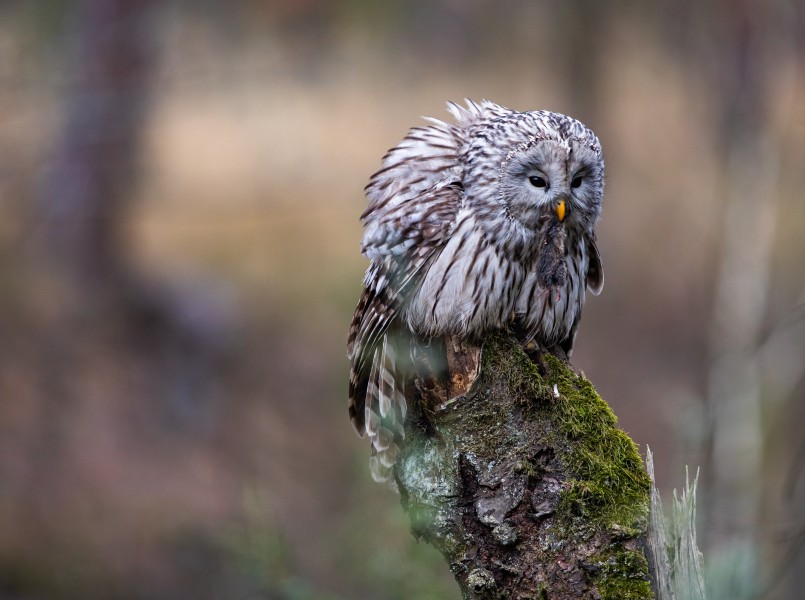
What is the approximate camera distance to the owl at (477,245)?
12.0 ft

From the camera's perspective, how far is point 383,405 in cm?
385

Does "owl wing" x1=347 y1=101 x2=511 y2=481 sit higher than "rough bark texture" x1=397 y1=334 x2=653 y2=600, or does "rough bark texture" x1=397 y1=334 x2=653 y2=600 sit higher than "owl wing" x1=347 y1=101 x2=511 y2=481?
"owl wing" x1=347 y1=101 x2=511 y2=481

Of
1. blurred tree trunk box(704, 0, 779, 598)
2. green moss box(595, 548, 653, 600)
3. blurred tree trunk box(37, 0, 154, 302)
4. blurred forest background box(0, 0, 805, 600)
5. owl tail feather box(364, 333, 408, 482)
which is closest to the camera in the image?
green moss box(595, 548, 653, 600)

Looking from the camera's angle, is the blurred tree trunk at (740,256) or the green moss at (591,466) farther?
the blurred tree trunk at (740,256)

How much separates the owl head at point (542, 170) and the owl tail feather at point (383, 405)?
74 cm

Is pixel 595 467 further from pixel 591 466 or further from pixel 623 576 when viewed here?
pixel 623 576

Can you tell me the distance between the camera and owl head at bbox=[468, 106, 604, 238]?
3.64 metres

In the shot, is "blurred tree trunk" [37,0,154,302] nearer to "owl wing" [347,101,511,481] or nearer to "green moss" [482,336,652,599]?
"owl wing" [347,101,511,481]

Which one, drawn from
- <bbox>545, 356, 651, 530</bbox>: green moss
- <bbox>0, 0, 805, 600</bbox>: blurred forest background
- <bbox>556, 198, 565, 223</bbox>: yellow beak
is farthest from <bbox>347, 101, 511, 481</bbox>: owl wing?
<bbox>0, 0, 805, 600</bbox>: blurred forest background

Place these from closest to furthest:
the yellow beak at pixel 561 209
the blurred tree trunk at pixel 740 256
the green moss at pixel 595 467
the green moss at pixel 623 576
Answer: the green moss at pixel 623 576 < the green moss at pixel 595 467 < the yellow beak at pixel 561 209 < the blurred tree trunk at pixel 740 256

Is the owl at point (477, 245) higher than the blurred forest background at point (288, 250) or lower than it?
lower

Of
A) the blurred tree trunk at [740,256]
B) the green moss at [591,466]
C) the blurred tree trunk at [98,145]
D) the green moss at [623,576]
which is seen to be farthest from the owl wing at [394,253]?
the blurred tree trunk at [98,145]

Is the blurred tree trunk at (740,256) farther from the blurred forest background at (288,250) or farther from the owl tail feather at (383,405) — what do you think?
the owl tail feather at (383,405)

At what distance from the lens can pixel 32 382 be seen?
9242mm
